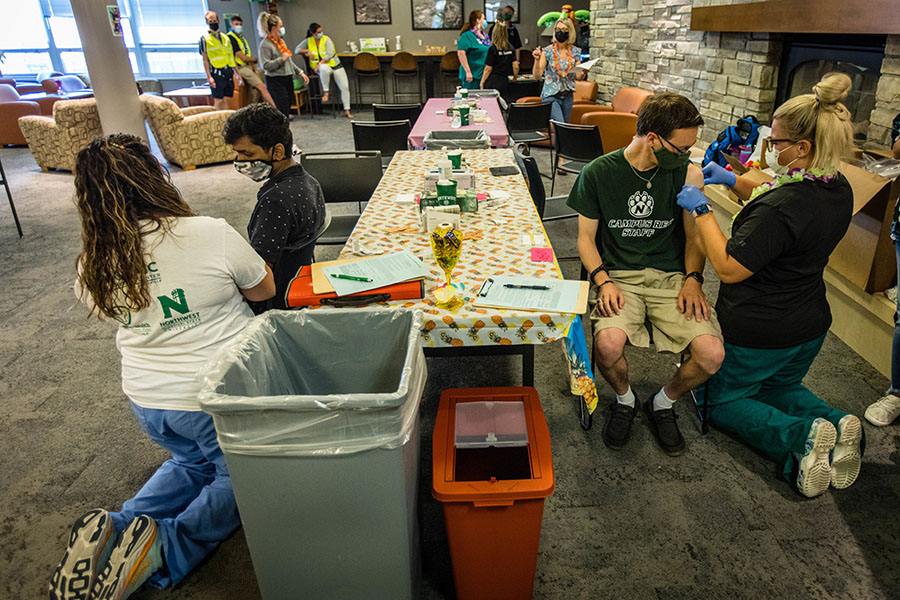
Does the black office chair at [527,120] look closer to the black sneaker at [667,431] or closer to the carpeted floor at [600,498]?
the carpeted floor at [600,498]

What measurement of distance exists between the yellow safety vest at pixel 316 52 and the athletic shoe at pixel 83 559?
28.5ft

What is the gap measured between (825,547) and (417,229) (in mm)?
1621

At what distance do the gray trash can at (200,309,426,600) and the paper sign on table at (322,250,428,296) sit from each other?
181 mm

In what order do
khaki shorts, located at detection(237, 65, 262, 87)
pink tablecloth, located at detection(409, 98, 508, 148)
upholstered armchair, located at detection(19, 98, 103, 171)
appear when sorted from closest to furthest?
pink tablecloth, located at detection(409, 98, 508, 148)
upholstered armchair, located at detection(19, 98, 103, 171)
khaki shorts, located at detection(237, 65, 262, 87)

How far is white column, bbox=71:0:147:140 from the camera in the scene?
17.7ft

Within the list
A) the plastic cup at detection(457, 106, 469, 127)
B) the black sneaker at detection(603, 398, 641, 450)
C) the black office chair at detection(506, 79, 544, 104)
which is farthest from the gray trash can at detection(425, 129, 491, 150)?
the black office chair at detection(506, 79, 544, 104)

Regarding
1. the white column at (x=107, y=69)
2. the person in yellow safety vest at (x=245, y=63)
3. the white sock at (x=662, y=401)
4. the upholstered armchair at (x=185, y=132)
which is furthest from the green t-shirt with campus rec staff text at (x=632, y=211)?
the person in yellow safety vest at (x=245, y=63)

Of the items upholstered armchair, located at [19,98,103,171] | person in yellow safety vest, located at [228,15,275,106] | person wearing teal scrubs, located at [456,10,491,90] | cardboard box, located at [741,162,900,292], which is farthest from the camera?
person in yellow safety vest, located at [228,15,275,106]

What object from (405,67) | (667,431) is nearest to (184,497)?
(667,431)

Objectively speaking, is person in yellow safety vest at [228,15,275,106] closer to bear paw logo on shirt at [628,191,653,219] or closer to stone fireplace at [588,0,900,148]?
stone fireplace at [588,0,900,148]

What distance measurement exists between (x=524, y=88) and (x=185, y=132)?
3.82 m

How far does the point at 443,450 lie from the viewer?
4.81ft

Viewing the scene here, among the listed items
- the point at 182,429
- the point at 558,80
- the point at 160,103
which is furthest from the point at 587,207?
the point at 160,103

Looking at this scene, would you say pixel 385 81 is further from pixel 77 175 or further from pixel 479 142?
pixel 77 175
